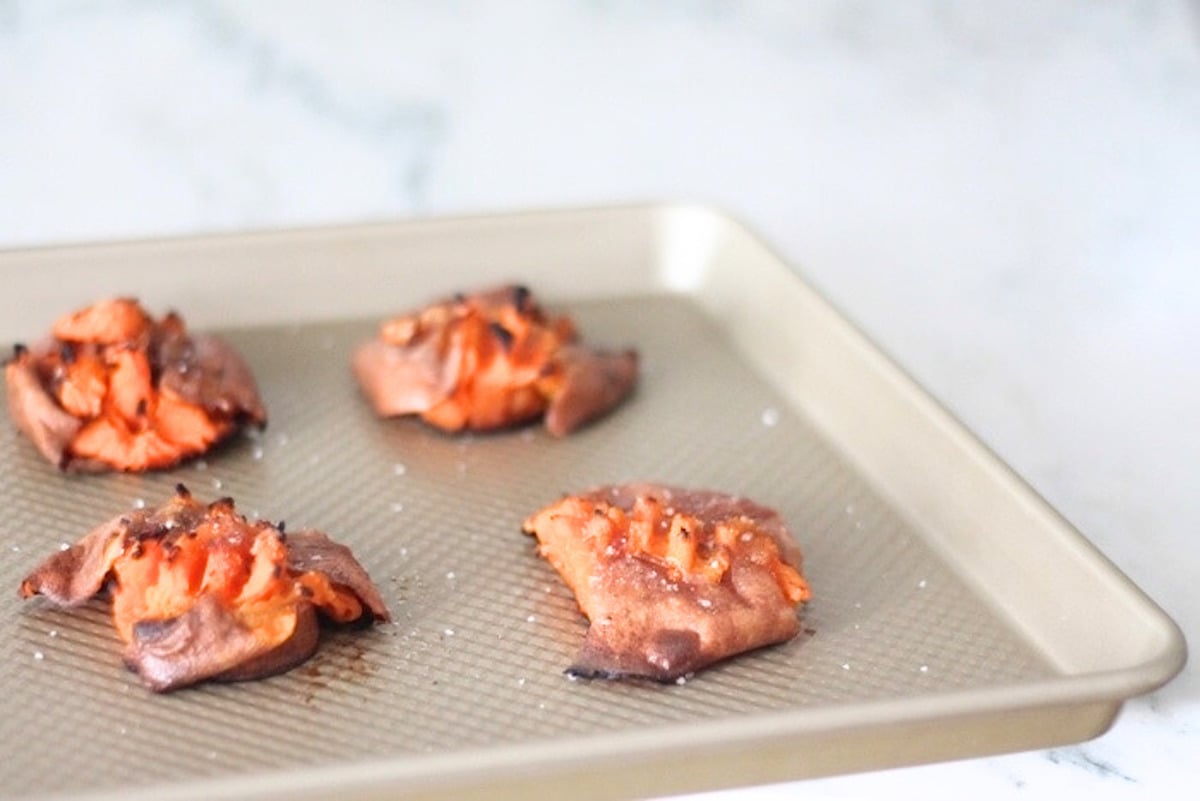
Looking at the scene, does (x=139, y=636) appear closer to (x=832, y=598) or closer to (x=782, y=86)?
(x=832, y=598)

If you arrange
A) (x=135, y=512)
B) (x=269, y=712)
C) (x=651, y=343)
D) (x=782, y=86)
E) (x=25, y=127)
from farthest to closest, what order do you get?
(x=782, y=86)
(x=25, y=127)
(x=651, y=343)
(x=135, y=512)
(x=269, y=712)

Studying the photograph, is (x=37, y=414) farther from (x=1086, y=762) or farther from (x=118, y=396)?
(x=1086, y=762)


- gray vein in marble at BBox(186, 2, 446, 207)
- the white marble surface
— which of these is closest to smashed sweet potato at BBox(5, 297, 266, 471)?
the white marble surface

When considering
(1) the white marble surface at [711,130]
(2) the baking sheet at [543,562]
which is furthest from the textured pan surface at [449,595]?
(1) the white marble surface at [711,130]

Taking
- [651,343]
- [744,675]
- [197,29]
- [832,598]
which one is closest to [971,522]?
[832,598]

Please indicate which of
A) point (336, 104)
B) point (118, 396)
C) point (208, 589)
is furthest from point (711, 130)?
point (208, 589)

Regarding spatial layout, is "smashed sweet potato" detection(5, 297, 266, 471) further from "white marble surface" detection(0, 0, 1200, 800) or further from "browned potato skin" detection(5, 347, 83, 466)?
"white marble surface" detection(0, 0, 1200, 800)
